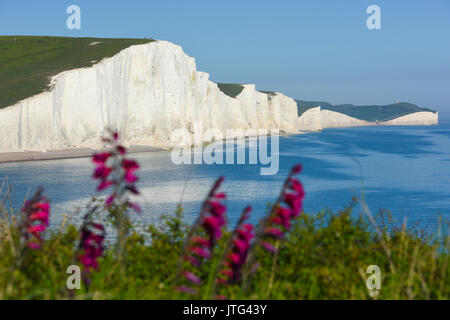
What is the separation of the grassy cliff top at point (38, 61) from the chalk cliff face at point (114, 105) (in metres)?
1.72

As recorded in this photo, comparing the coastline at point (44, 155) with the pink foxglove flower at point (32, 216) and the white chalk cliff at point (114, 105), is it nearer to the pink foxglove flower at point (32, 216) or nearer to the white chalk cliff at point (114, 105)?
the white chalk cliff at point (114, 105)

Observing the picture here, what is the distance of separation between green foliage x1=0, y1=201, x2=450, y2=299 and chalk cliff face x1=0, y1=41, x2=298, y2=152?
40906mm

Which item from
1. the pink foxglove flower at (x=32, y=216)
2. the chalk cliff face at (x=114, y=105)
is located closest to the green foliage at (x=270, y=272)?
the pink foxglove flower at (x=32, y=216)

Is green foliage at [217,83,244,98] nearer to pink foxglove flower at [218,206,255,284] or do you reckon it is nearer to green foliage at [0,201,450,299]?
green foliage at [0,201,450,299]

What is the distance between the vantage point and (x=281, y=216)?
12.1ft

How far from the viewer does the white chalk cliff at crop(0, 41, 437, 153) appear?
52562 mm

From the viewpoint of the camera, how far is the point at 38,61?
6938cm

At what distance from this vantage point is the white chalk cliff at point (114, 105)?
172 feet

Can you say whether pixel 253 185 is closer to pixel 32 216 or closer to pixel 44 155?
pixel 44 155

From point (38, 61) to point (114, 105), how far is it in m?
17.0

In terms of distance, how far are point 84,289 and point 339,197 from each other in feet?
98.1

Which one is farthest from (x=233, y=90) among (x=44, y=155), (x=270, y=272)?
(x=270, y=272)

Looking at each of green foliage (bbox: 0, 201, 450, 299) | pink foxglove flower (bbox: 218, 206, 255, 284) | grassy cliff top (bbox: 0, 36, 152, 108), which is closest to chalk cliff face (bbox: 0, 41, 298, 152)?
grassy cliff top (bbox: 0, 36, 152, 108)

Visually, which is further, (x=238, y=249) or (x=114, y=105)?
(x=114, y=105)
